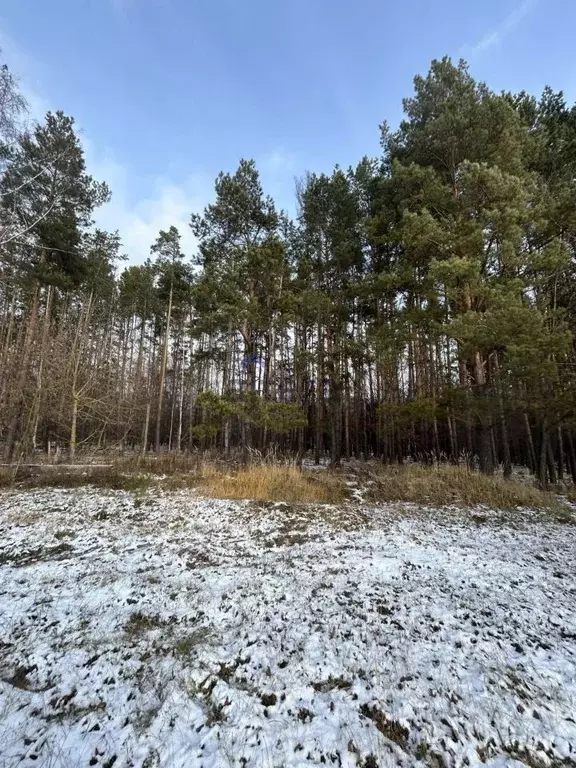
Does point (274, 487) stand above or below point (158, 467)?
below

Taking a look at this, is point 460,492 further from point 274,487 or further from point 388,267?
point 388,267

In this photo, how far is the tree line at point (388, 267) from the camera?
307 inches

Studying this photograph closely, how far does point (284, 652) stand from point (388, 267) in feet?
37.2

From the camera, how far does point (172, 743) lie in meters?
1.46

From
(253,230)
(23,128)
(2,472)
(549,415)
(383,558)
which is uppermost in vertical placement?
(253,230)

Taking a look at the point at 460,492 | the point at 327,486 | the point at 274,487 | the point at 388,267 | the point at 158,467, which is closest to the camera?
the point at 460,492

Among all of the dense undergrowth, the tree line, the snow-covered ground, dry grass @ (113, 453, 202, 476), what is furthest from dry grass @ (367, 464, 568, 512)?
dry grass @ (113, 453, 202, 476)

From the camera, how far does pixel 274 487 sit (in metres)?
7.19

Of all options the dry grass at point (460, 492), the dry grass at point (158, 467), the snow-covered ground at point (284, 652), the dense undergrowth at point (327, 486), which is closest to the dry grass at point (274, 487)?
the dense undergrowth at point (327, 486)

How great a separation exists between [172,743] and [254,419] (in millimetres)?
8750

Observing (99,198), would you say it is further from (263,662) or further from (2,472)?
(263,662)

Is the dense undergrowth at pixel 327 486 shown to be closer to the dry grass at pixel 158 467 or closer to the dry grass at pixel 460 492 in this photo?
the dry grass at pixel 460 492

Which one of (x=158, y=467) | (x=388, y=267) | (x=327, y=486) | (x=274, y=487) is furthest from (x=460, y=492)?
(x=158, y=467)

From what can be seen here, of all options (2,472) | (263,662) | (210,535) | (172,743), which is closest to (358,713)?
(263,662)
